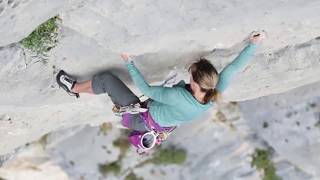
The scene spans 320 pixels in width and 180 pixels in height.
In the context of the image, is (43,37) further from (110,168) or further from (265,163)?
(265,163)

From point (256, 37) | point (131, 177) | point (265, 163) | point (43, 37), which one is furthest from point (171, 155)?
point (43, 37)

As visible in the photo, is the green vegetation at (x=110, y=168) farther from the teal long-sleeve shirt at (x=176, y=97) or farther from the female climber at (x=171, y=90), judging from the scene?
the teal long-sleeve shirt at (x=176, y=97)

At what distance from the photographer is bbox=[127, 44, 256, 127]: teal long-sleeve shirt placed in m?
6.59

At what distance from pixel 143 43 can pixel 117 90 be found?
62cm

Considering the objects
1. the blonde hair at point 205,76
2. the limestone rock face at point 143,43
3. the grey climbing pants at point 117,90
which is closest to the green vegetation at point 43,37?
the limestone rock face at point 143,43

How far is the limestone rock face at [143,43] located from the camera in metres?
6.57

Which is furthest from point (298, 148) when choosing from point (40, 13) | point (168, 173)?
point (40, 13)

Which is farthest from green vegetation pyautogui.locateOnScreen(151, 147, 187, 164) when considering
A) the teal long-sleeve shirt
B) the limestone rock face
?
the teal long-sleeve shirt

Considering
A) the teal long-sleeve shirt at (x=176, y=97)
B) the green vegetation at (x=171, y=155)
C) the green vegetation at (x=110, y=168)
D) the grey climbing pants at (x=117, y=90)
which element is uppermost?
the teal long-sleeve shirt at (x=176, y=97)

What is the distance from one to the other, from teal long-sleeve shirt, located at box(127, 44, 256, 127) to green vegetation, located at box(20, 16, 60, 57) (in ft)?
2.98

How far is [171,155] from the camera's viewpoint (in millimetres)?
12305

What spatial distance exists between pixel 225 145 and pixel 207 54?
4.58 m

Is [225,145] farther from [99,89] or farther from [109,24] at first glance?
[109,24]

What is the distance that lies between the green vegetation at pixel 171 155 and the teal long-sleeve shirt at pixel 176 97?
5264 mm
